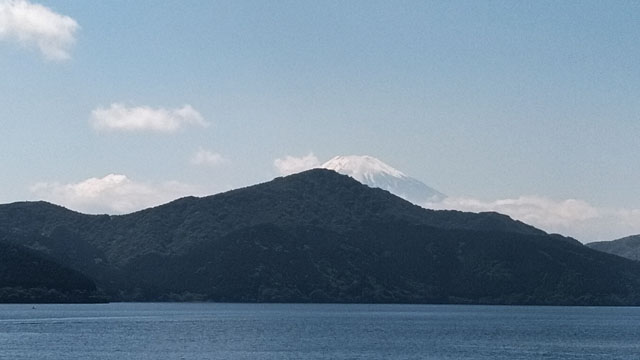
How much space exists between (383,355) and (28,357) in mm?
70196

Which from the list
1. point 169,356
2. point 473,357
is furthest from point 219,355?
point 473,357

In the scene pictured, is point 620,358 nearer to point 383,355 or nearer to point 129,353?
point 383,355

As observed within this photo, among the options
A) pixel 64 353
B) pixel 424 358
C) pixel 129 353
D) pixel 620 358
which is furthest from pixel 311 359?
pixel 620 358

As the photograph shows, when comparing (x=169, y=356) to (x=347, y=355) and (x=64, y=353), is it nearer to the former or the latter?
(x=64, y=353)

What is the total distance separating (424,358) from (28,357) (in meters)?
77.1

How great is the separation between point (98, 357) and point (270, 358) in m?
33.4

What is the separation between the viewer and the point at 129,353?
19575 cm

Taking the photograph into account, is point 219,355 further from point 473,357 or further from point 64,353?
point 473,357

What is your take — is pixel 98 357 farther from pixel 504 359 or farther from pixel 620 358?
pixel 620 358

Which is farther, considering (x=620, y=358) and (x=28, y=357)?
(x=620, y=358)

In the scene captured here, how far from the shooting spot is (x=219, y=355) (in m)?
191

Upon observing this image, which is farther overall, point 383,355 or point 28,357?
point 383,355

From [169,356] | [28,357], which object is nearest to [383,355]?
[169,356]

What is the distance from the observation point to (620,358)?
19950 cm
